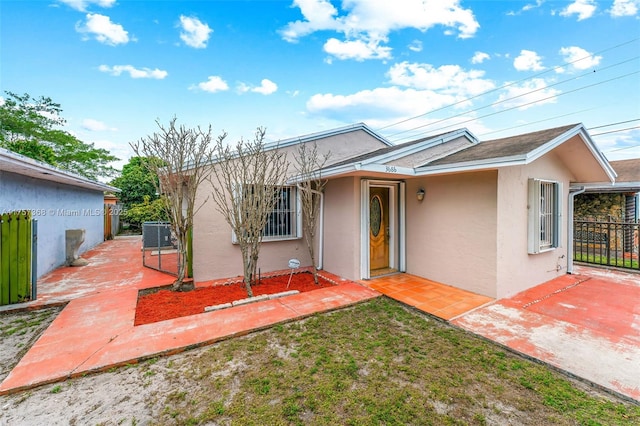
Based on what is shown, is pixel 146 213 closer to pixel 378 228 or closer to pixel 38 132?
pixel 38 132

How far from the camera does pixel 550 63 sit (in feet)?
44.6

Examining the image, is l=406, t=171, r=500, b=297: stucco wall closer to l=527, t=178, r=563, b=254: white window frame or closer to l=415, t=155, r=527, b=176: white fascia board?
l=415, t=155, r=527, b=176: white fascia board

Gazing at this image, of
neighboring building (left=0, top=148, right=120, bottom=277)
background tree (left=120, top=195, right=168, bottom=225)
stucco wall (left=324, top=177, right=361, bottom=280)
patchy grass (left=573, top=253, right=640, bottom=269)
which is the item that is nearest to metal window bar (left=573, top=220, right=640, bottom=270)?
patchy grass (left=573, top=253, right=640, bottom=269)

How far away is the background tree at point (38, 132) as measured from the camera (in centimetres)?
1746

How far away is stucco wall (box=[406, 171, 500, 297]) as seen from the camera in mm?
5734

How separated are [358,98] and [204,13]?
1150cm

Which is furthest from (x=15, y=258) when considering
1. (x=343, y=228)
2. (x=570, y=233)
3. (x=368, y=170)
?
(x=570, y=233)

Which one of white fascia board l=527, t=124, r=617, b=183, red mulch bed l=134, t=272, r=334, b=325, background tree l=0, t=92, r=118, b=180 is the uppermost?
background tree l=0, t=92, r=118, b=180

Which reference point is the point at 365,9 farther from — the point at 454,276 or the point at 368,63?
the point at 454,276

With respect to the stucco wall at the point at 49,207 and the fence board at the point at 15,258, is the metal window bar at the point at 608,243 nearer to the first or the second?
the fence board at the point at 15,258

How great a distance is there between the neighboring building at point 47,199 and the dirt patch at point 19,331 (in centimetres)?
312

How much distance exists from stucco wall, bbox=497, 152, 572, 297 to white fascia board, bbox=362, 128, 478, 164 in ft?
6.77

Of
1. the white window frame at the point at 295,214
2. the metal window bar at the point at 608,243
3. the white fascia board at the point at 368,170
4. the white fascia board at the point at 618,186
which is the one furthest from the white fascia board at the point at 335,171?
the metal window bar at the point at 608,243

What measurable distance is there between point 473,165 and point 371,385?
4.62 meters
